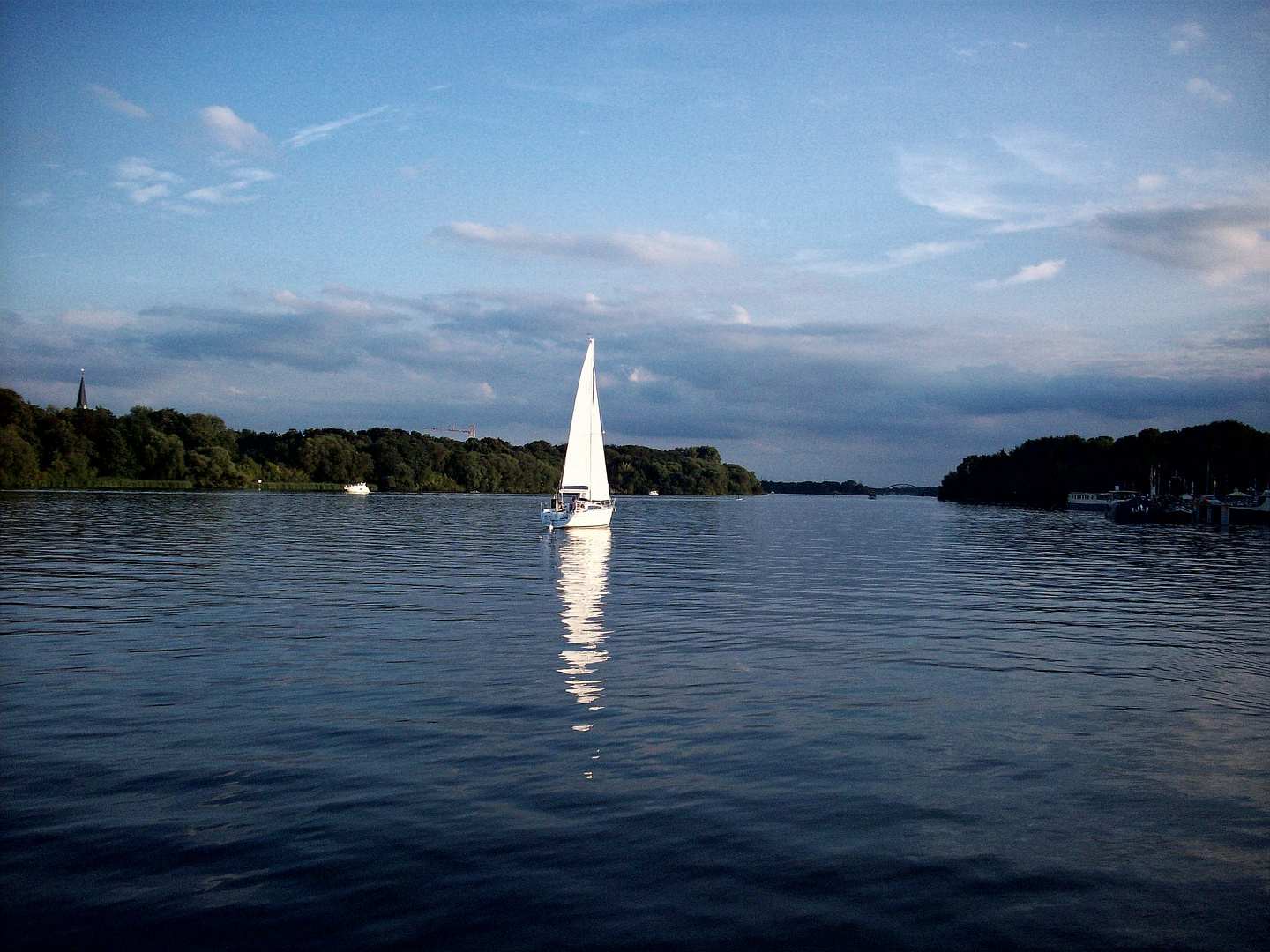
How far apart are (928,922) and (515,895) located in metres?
4.00

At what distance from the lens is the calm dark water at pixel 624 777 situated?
858 centimetres

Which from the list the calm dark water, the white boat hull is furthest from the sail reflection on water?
the white boat hull

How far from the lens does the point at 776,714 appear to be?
638 inches

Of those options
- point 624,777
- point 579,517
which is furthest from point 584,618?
point 579,517

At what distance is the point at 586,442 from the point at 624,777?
6737cm

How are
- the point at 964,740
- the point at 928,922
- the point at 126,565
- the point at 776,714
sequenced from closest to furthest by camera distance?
the point at 928,922
the point at 964,740
the point at 776,714
the point at 126,565

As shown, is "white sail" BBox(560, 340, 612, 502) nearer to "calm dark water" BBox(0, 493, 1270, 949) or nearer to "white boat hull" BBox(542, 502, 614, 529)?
"white boat hull" BBox(542, 502, 614, 529)

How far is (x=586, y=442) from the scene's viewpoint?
79.4m

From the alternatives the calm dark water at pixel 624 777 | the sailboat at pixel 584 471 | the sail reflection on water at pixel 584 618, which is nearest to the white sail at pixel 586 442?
the sailboat at pixel 584 471

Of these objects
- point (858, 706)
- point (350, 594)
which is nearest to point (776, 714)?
point (858, 706)

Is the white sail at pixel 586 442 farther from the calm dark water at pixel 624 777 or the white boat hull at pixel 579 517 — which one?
the calm dark water at pixel 624 777

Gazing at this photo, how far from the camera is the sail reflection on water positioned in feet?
60.5

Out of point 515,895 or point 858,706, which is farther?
point 858,706

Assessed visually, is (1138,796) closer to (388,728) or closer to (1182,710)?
(1182,710)
